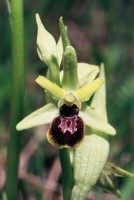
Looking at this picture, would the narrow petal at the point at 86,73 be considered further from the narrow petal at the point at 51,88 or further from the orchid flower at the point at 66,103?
the narrow petal at the point at 51,88

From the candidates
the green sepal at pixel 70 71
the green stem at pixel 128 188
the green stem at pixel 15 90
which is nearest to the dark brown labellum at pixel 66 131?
the green sepal at pixel 70 71

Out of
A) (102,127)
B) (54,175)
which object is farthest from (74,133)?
(54,175)

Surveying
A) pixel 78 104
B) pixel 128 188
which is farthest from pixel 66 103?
pixel 128 188

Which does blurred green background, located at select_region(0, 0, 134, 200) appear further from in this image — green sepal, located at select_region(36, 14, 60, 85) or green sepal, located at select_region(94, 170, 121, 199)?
green sepal, located at select_region(36, 14, 60, 85)

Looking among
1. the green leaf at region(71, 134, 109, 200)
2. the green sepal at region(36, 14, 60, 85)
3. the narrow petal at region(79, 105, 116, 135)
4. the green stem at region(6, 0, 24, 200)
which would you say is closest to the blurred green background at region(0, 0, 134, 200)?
the green stem at region(6, 0, 24, 200)

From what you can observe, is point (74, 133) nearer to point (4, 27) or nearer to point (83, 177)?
point (83, 177)

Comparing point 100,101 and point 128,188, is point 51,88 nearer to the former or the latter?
point 100,101
